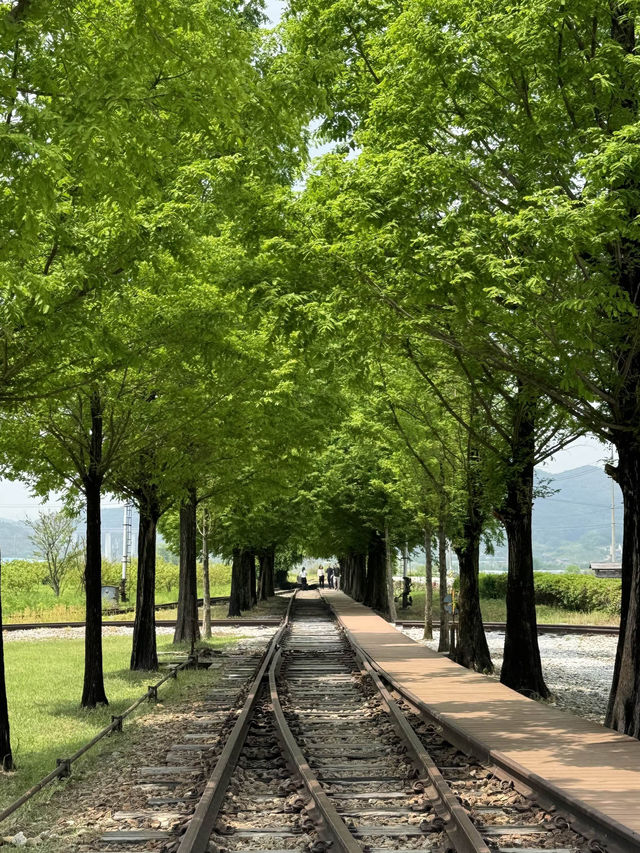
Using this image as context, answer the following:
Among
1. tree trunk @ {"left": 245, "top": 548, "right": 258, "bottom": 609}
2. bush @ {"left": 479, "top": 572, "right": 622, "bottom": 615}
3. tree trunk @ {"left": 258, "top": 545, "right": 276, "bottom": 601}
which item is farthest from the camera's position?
tree trunk @ {"left": 258, "top": 545, "right": 276, "bottom": 601}

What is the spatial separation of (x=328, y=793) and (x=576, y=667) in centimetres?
1768

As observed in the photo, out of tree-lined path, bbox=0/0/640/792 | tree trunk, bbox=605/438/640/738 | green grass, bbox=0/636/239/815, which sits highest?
tree-lined path, bbox=0/0/640/792

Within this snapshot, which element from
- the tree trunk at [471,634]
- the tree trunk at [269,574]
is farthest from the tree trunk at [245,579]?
the tree trunk at [471,634]

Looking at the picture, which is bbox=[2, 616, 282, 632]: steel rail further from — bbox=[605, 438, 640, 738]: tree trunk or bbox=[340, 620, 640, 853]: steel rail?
bbox=[340, 620, 640, 853]: steel rail

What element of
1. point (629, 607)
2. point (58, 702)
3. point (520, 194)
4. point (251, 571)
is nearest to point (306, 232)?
point (520, 194)

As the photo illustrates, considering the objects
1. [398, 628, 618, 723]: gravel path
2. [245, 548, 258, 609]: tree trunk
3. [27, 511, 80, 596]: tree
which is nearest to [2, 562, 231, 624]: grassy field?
[27, 511, 80, 596]: tree

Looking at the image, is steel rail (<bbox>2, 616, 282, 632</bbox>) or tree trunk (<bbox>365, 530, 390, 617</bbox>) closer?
steel rail (<bbox>2, 616, 282, 632</bbox>)

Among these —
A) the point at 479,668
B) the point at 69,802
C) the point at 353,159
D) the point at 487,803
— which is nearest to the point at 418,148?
the point at 353,159

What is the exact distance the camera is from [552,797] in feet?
24.9

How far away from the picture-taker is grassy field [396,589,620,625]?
41.1 meters

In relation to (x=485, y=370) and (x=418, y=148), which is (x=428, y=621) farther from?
(x=418, y=148)

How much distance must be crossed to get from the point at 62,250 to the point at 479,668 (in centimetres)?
1537

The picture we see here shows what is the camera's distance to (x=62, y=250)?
980 centimetres

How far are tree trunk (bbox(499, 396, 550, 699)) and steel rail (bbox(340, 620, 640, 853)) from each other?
6.05 metres
